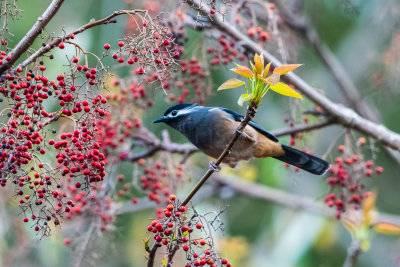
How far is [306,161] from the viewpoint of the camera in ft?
16.4

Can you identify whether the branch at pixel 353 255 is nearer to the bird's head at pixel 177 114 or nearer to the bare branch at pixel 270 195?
the bird's head at pixel 177 114

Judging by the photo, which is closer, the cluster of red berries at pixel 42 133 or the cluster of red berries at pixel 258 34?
the cluster of red berries at pixel 42 133

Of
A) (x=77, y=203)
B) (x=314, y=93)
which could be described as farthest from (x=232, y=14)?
(x=77, y=203)

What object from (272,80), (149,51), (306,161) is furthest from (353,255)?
(149,51)

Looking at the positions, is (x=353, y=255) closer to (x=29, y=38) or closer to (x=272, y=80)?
(x=272, y=80)

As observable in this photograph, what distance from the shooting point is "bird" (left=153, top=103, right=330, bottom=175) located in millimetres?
4871

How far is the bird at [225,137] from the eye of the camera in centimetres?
487

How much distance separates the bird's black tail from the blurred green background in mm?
197

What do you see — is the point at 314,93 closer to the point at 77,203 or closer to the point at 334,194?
the point at 334,194

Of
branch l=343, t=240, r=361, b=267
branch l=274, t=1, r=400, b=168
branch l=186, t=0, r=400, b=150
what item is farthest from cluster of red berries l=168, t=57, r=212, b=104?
branch l=274, t=1, r=400, b=168

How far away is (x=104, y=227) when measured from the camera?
4.97 metres

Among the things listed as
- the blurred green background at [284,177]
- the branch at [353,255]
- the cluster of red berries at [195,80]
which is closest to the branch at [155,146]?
the cluster of red berries at [195,80]

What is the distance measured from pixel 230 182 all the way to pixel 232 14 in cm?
317

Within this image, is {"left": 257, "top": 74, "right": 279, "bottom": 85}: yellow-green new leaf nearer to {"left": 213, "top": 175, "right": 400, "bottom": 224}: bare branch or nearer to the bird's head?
the bird's head
